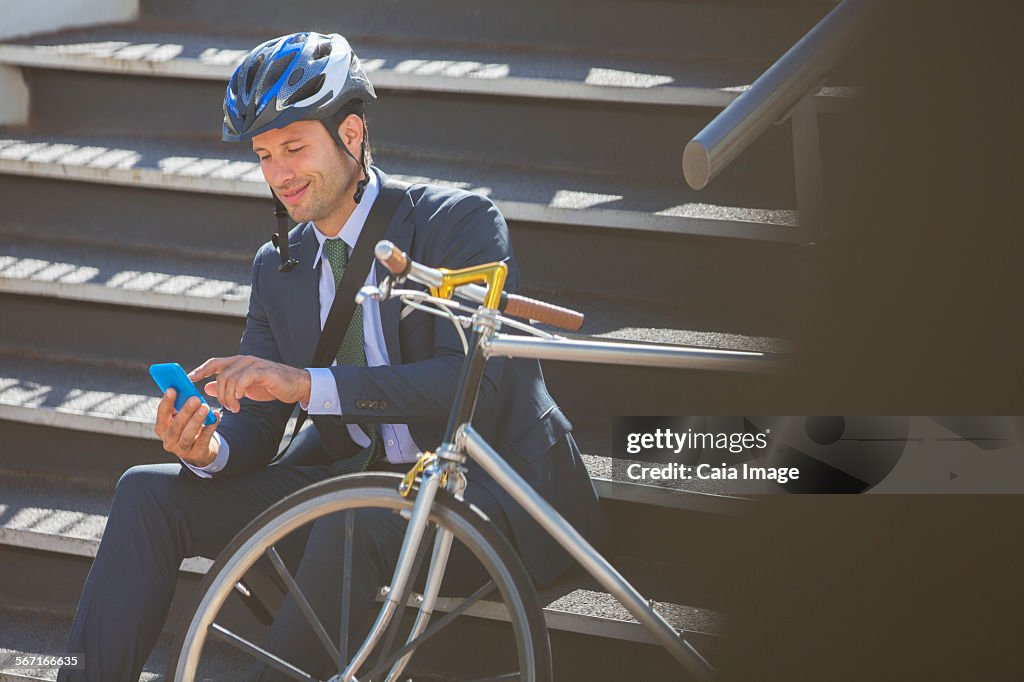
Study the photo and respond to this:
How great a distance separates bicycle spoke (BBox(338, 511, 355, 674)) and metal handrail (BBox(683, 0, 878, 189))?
899mm

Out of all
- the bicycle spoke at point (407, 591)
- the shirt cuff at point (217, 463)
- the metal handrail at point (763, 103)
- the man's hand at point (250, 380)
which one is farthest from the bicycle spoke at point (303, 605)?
the metal handrail at point (763, 103)

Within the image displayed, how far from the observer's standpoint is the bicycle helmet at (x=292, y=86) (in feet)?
8.52

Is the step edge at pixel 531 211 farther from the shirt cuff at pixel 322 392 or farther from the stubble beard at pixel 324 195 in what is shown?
the shirt cuff at pixel 322 392

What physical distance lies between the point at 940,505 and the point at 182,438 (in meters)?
1.45

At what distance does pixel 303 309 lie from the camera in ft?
9.16

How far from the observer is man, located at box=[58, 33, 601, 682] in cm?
250

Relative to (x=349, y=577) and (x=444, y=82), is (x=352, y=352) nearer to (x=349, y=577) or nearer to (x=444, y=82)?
(x=349, y=577)

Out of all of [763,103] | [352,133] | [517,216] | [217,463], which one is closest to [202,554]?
[217,463]

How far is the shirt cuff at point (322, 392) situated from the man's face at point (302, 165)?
432 mm

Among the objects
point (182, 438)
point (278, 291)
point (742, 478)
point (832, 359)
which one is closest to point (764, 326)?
point (742, 478)

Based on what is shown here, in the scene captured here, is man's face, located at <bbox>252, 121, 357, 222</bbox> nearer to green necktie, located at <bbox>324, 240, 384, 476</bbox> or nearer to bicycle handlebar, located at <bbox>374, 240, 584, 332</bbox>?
green necktie, located at <bbox>324, 240, 384, 476</bbox>

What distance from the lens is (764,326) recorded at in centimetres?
325

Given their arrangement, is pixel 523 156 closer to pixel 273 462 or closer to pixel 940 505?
pixel 273 462

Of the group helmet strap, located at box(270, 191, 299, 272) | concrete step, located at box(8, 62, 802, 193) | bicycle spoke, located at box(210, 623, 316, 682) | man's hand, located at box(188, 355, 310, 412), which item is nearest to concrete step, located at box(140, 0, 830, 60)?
concrete step, located at box(8, 62, 802, 193)
